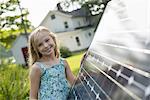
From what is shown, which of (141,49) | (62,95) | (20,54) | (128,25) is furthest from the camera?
(20,54)

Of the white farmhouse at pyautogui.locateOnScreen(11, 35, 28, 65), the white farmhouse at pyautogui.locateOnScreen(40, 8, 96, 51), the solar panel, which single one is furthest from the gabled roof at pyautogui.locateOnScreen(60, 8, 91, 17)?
the solar panel

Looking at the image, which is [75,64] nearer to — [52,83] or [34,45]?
[52,83]

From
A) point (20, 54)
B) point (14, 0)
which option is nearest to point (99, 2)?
point (20, 54)

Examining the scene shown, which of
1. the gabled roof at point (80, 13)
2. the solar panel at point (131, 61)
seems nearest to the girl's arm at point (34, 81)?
the solar panel at point (131, 61)

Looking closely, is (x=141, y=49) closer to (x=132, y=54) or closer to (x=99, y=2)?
(x=132, y=54)

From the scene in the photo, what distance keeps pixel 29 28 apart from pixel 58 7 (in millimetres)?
22354

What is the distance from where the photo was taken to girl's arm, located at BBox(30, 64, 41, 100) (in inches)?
154

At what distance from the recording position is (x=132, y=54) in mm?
1605

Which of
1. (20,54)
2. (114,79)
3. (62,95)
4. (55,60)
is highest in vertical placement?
(114,79)

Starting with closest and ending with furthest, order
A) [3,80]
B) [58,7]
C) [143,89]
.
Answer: [143,89]
[3,80]
[58,7]

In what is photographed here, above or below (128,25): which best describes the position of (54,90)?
below

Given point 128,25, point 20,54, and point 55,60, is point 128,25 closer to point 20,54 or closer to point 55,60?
point 55,60

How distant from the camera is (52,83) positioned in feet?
13.2

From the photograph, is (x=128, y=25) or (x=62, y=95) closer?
(x=128, y=25)
